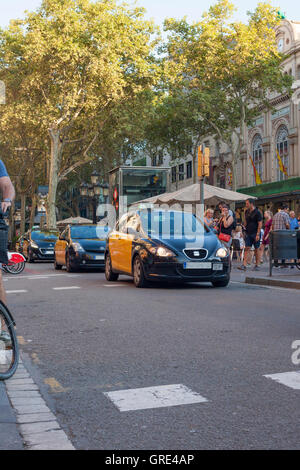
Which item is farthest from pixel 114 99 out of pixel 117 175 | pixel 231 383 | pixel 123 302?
pixel 231 383

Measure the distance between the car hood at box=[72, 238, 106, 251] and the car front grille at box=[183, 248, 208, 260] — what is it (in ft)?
23.1

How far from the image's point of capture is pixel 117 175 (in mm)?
24453

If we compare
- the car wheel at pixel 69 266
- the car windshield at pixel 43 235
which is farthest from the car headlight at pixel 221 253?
the car windshield at pixel 43 235

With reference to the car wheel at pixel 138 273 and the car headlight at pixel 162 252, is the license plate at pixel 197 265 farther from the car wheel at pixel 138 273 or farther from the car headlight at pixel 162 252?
the car wheel at pixel 138 273

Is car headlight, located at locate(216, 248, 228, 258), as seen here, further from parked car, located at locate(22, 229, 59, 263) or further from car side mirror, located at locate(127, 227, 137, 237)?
parked car, located at locate(22, 229, 59, 263)

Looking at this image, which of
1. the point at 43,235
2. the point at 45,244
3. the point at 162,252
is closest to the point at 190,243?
the point at 162,252

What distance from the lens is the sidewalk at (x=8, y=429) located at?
129 inches

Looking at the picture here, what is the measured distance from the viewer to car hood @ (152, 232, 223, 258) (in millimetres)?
12273

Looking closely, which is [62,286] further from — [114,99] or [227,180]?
[227,180]

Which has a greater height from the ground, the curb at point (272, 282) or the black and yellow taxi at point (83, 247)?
the black and yellow taxi at point (83, 247)

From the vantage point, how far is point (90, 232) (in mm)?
20031

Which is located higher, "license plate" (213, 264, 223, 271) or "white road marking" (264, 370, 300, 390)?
"license plate" (213, 264, 223, 271)

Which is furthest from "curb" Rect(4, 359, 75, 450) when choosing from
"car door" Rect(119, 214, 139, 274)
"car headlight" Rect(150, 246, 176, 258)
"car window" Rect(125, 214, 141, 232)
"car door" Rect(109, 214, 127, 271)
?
"car door" Rect(109, 214, 127, 271)

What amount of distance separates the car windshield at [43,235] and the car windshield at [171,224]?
15495mm
